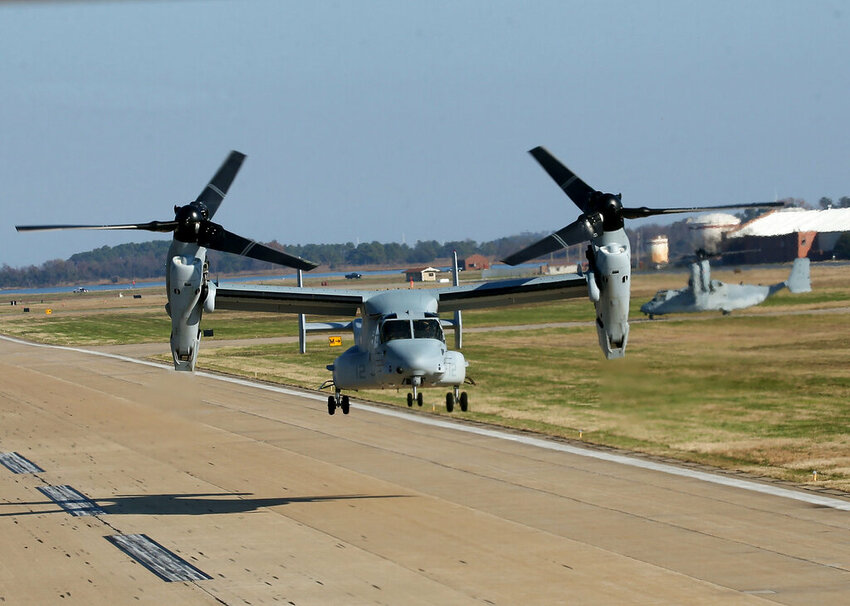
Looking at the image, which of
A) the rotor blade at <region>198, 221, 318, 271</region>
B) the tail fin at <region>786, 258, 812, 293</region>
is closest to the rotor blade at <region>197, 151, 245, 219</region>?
the rotor blade at <region>198, 221, 318, 271</region>

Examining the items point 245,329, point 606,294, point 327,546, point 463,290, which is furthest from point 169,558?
point 245,329

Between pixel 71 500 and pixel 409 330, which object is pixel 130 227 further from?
pixel 71 500

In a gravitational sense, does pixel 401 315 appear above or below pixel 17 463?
above

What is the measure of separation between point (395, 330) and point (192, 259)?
6.57m

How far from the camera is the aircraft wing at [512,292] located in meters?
29.1

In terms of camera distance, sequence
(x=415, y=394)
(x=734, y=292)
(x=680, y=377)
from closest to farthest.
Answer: (x=415, y=394) → (x=680, y=377) → (x=734, y=292)

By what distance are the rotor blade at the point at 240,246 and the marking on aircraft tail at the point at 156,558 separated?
27.7 feet

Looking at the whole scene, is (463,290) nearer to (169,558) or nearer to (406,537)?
(406,537)

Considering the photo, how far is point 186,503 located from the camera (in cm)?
3594

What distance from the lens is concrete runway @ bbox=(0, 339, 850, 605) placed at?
25.8 meters

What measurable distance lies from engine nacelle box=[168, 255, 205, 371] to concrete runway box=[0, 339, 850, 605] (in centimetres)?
642

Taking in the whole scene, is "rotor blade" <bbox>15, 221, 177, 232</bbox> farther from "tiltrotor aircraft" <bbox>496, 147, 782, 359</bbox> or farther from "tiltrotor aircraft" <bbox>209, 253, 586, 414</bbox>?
"tiltrotor aircraft" <bbox>496, 147, 782, 359</bbox>

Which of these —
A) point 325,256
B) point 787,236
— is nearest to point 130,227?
point 787,236

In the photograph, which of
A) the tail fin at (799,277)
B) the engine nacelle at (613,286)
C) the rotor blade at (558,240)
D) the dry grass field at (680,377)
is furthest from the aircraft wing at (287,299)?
the tail fin at (799,277)
